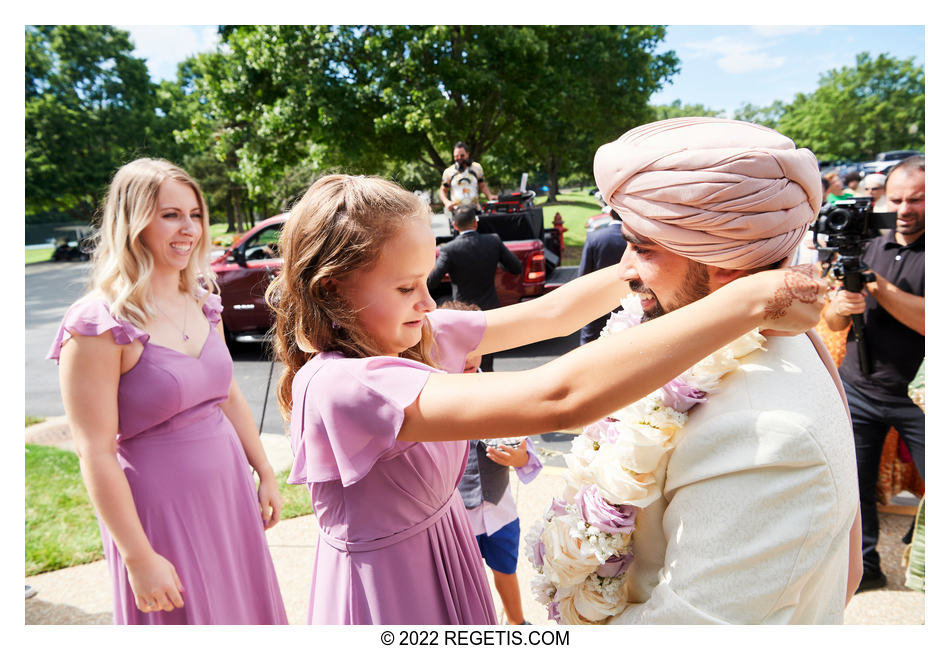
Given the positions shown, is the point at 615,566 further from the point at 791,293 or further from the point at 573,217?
the point at 573,217

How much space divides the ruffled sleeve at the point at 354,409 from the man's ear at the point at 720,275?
0.67 meters

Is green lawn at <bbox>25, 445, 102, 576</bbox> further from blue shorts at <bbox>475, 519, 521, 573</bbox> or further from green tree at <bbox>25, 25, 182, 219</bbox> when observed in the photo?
green tree at <bbox>25, 25, 182, 219</bbox>

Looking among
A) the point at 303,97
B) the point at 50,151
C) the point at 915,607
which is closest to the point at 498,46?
the point at 303,97

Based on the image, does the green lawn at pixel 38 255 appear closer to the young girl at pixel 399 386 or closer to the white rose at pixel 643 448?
the young girl at pixel 399 386

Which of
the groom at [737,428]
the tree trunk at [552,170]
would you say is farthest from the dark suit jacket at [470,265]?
the tree trunk at [552,170]

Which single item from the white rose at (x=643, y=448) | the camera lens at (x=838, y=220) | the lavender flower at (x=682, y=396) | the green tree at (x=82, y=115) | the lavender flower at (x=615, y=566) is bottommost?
the lavender flower at (x=615, y=566)

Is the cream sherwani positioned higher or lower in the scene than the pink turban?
lower

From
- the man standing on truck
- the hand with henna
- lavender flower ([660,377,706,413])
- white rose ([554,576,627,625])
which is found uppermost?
the man standing on truck

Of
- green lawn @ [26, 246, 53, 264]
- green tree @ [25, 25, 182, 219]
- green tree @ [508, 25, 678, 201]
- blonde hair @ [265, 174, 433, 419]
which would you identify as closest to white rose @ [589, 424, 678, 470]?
blonde hair @ [265, 174, 433, 419]

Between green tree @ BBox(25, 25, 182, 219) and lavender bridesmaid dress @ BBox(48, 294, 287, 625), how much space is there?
32382mm

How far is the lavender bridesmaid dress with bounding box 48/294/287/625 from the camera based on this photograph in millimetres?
2114

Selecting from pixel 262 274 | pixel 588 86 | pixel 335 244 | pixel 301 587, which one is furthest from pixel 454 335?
pixel 588 86

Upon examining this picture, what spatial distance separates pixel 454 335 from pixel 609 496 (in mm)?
766

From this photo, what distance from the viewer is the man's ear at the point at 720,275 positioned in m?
1.32
